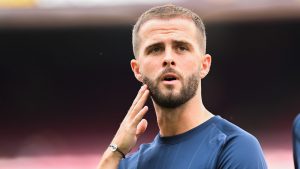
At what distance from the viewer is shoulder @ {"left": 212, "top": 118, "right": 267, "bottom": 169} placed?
1.61m

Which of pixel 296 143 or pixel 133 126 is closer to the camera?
pixel 296 143

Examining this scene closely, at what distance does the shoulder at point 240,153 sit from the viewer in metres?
1.61

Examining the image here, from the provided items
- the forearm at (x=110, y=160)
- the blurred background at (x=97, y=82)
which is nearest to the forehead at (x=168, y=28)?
the forearm at (x=110, y=160)

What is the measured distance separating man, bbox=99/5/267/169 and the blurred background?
72.2 inches

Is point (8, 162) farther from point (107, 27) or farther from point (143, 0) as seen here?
point (143, 0)

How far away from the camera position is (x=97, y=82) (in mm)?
4043

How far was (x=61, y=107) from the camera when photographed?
13.4 feet

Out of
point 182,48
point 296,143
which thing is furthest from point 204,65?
point 296,143

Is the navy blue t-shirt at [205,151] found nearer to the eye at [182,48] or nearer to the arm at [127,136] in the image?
the arm at [127,136]

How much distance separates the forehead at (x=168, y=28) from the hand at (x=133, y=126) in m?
0.16

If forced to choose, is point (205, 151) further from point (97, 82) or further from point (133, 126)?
point (97, 82)

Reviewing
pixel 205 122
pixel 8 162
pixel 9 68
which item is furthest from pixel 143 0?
pixel 205 122

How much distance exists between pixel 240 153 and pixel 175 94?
0.26 meters

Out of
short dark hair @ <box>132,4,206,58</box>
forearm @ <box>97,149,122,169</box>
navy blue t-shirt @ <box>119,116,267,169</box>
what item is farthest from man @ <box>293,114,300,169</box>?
forearm @ <box>97,149,122,169</box>
